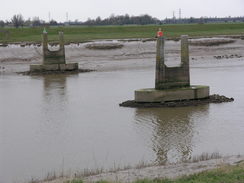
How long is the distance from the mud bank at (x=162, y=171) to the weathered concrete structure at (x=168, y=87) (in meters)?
8.95

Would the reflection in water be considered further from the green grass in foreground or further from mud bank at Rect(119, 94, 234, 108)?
the green grass in foreground

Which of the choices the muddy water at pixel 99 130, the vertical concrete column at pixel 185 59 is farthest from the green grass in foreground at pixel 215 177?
the vertical concrete column at pixel 185 59

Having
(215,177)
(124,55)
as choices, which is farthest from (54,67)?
(215,177)

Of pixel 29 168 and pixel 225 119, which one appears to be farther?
pixel 225 119

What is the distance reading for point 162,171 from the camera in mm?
10680

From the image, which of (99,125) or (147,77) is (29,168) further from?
(147,77)

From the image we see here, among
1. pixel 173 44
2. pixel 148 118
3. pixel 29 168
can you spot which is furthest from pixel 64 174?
pixel 173 44

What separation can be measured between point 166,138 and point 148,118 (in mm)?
3417

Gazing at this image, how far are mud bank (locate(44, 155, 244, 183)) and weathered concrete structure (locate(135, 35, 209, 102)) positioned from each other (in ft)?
29.4

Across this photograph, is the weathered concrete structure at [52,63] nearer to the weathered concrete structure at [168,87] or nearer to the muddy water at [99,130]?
the muddy water at [99,130]

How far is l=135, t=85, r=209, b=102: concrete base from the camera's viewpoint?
20406 millimetres

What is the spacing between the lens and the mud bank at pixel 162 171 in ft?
33.1

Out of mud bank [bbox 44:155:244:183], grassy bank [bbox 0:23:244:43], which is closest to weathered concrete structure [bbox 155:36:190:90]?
mud bank [bbox 44:155:244:183]

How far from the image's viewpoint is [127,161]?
12.5 metres
